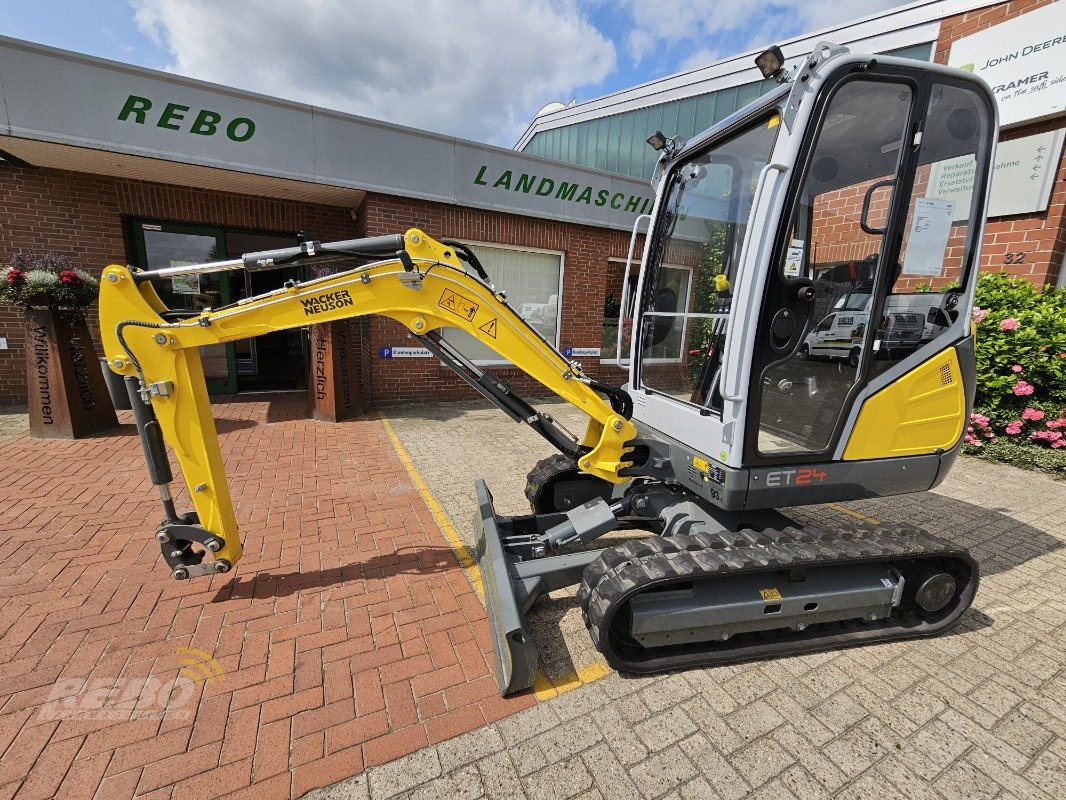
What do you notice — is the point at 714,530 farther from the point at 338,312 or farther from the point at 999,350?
the point at 999,350

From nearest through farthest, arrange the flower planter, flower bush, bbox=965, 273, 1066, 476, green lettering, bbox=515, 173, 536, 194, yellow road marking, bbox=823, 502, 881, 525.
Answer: yellow road marking, bbox=823, 502, 881, 525, the flower planter, flower bush, bbox=965, 273, 1066, 476, green lettering, bbox=515, 173, 536, 194

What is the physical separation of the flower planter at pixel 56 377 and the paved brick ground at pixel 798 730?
21.8ft

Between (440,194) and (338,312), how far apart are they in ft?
20.4

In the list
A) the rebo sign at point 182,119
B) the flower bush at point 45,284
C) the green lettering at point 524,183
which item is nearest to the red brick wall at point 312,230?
the green lettering at point 524,183

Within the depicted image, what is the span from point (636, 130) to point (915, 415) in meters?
20.6

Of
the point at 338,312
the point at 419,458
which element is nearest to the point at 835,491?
the point at 338,312

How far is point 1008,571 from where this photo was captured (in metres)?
3.69

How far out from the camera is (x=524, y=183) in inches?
338

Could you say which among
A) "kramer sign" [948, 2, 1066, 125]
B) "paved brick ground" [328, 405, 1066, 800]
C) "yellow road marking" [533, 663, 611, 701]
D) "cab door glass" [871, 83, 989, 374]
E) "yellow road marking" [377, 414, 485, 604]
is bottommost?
"yellow road marking" [533, 663, 611, 701]

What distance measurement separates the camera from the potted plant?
227 inches

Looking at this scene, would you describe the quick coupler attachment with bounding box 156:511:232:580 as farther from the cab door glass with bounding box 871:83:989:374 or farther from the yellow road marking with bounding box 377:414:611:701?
the cab door glass with bounding box 871:83:989:374

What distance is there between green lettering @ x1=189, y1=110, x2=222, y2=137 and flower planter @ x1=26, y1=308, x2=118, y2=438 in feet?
9.55

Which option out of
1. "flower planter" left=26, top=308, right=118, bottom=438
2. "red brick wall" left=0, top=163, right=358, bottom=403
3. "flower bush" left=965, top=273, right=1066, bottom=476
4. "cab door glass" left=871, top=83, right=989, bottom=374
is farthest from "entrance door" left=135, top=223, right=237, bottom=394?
"flower bush" left=965, top=273, right=1066, bottom=476

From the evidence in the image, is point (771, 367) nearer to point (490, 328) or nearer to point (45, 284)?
point (490, 328)
